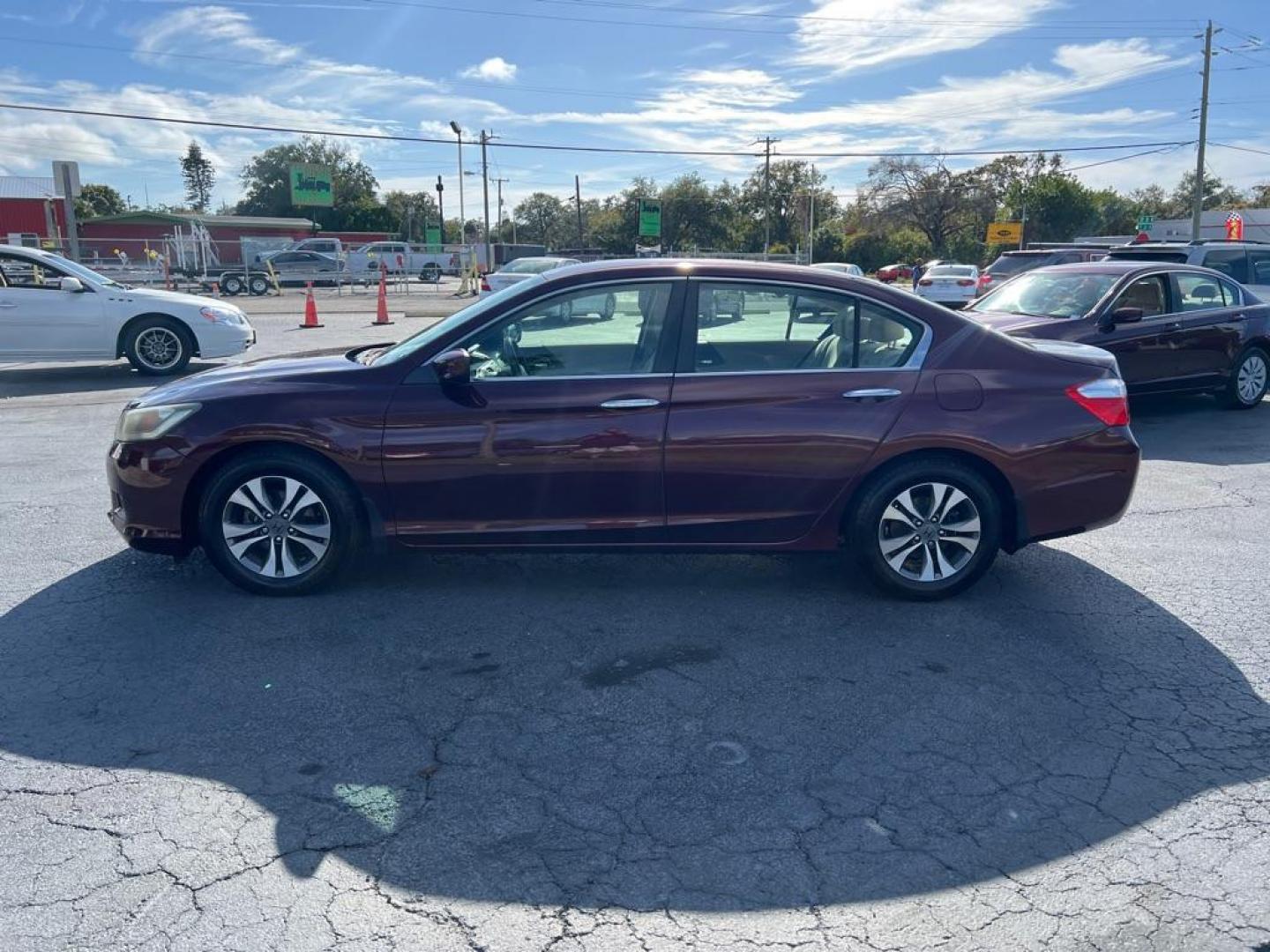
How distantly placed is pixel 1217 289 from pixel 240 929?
1109cm

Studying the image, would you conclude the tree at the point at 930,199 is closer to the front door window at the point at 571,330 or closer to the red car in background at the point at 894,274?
the red car in background at the point at 894,274

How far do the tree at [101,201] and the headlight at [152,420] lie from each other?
9431 centimetres

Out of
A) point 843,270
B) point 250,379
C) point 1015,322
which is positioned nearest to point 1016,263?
point 843,270

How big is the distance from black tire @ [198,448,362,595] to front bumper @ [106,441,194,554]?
127 mm

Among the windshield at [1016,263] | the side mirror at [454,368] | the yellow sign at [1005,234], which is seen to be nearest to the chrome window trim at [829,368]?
the side mirror at [454,368]

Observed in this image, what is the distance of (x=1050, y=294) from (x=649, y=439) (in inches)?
270

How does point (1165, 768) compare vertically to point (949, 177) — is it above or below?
below

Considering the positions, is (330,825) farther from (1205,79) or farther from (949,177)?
(949,177)

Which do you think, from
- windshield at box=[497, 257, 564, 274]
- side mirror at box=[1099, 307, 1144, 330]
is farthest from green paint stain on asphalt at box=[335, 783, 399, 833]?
windshield at box=[497, 257, 564, 274]

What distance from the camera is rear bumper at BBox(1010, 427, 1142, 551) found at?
4.96 meters

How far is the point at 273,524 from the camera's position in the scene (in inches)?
191

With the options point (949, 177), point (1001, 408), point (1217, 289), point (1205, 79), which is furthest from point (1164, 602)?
point (949, 177)

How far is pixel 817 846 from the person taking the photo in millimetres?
3035

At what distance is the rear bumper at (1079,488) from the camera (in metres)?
4.96
